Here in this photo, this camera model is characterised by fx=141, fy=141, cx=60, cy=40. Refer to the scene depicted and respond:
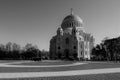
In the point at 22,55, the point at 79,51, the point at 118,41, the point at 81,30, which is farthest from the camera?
the point at 81,30

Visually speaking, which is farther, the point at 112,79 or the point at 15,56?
the point at 15,56

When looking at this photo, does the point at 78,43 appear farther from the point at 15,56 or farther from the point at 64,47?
the point at 15,56

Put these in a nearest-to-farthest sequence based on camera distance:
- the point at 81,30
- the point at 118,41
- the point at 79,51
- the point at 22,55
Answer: the point at 118,41 < the point at 79,51 < the point at 22,55 < the point at 81,30

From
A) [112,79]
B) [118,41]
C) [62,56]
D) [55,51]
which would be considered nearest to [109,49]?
[118,41]

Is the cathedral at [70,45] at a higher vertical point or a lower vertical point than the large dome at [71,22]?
lower

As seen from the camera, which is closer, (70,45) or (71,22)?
(70,45)

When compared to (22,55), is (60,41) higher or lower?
higher

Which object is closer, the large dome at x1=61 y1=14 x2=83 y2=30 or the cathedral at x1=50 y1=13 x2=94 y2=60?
the cathedral at x1=50 y1=13 x2=94 y2=60

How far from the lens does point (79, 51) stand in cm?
8312

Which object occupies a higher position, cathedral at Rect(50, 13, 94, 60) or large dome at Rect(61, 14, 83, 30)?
large dome at Rect(61, 14, 83, 30)

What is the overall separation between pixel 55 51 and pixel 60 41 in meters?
7.64

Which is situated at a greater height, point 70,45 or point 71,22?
point 71,22

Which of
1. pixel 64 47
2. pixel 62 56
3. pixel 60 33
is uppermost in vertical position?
pixel 60 33

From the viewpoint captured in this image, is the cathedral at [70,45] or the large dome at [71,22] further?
the large dome at [71,22]
